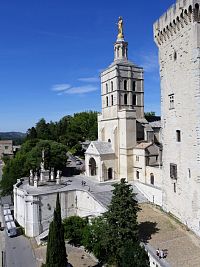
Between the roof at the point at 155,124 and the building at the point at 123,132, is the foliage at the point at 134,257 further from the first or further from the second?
the roof at the point at 155,124

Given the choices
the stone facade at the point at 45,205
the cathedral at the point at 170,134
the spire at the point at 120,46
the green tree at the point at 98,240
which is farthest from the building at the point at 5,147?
the green tree at the point at 98,240

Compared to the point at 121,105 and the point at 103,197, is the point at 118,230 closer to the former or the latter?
the point at 103,197

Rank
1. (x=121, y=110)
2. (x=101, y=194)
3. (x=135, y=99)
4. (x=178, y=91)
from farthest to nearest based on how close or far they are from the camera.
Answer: (x=135, y=99) < (x=121, y=110) < (x=101, y=194) < (x=178, y=91)

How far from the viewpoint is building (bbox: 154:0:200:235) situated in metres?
20.9

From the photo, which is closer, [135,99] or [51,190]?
[51,190]

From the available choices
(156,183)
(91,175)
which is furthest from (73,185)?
(156,183)

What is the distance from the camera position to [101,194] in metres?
31.9

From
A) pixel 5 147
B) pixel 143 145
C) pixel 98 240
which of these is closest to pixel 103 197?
pixel 98 240

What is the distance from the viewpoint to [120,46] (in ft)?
135

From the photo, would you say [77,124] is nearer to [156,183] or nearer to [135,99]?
[135,99]

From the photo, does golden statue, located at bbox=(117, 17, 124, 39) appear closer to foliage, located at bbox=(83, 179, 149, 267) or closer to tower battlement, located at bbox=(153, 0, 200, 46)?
tower battlement, located at bbox=(153, 0, 200, 46)

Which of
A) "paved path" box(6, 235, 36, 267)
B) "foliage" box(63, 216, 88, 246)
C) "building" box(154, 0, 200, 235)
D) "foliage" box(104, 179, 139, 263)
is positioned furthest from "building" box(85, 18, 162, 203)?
"paved path" box(6, 235, 36, 267)

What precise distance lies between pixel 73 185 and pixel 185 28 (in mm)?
22223

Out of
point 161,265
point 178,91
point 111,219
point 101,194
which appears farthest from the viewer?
point 101,194
